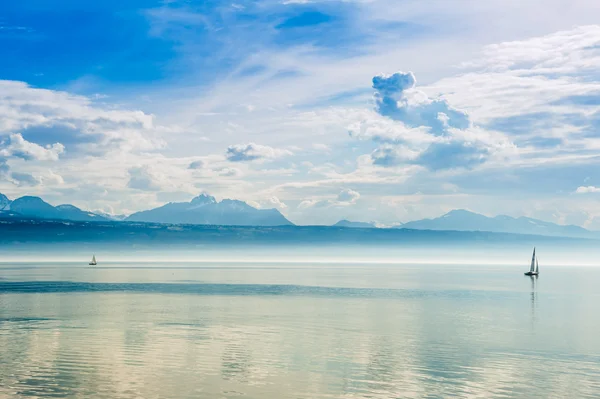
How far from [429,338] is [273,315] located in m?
24.1

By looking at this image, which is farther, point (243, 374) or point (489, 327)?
point (489, 327)

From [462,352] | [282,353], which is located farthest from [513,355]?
[282,353]

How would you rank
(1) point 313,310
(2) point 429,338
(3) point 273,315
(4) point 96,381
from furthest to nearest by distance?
1. (1) point 313,310
2. (3) point 273,315
3. (2) point 429,338
4. (4) point 96,381

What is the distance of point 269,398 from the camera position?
34750 mm

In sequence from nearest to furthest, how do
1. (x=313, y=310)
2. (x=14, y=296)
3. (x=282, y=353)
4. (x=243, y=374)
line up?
1. (x=243, y=374)
2. (x=282, y=353)
3. (x=313, y=310)
4. (x=14, y=296)

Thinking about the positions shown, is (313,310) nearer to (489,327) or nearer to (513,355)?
(489,327)

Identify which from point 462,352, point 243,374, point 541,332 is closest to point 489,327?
point 541,332

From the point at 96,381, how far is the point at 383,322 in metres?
40.3

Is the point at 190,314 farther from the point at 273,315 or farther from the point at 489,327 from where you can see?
the point at 489,327

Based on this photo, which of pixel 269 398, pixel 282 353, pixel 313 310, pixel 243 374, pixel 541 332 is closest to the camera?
pixel 269 398

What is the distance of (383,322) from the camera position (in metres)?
73.1

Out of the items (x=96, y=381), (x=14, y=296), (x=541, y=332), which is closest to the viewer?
(x=96, y=381)

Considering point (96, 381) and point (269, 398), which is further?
point (96, 381)

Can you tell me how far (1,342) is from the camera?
174ft
